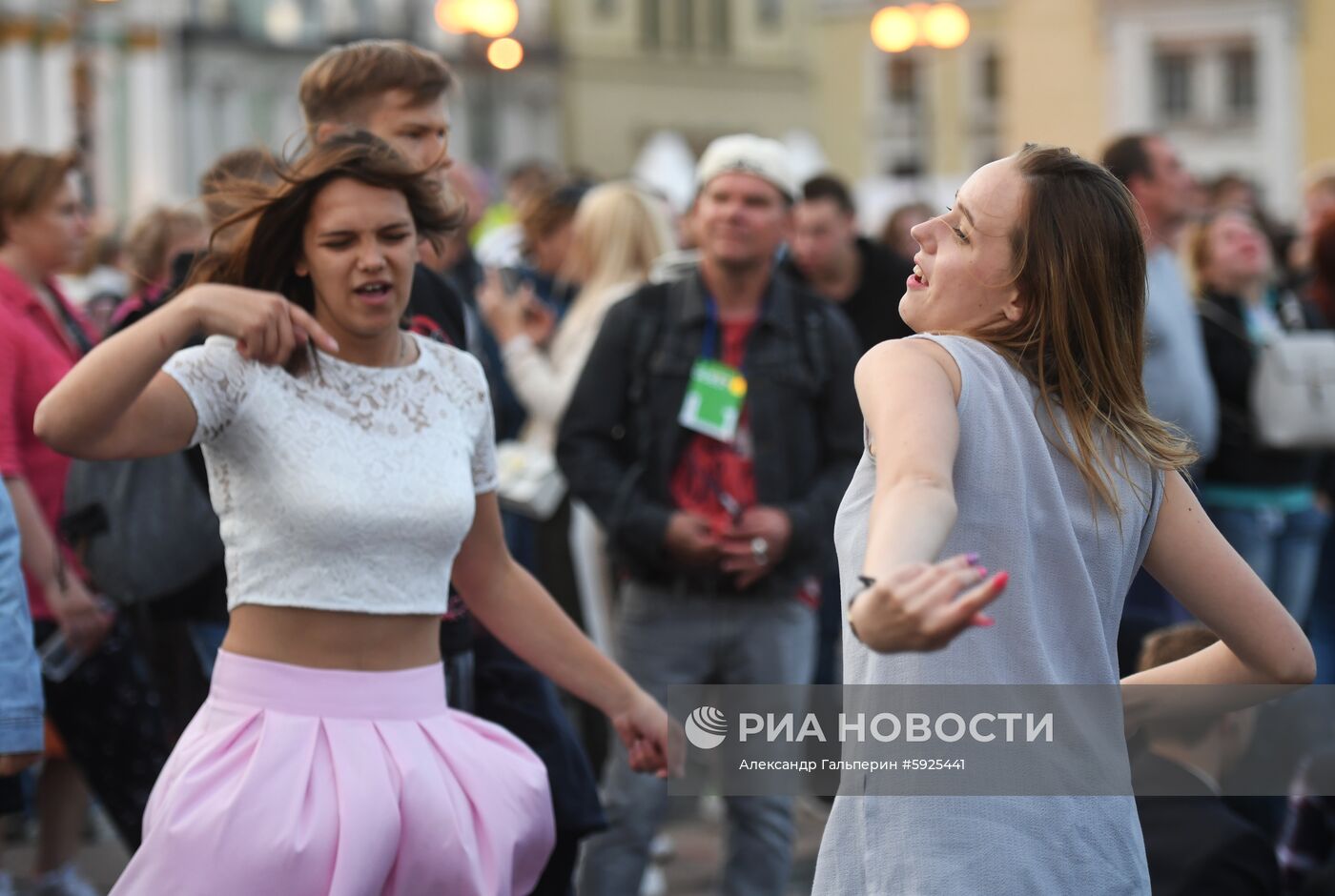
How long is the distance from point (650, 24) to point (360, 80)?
5811 centimetres

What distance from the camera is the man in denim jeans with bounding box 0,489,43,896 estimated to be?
3.66 m

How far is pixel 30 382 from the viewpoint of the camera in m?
5.27

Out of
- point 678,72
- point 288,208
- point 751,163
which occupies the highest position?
point 678,72

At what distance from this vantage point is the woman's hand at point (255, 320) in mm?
3213

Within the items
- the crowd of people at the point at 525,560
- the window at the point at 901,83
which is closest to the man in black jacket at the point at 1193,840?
the crowd of people at the point at 525,560

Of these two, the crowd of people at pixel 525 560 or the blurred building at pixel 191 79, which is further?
the blurred building at pixel 191 79

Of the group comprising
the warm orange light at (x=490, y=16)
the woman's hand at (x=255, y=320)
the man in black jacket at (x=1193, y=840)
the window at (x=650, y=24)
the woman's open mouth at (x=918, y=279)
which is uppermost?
the window at (x=650, y=24)

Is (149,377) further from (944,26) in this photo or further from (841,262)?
(944,26)

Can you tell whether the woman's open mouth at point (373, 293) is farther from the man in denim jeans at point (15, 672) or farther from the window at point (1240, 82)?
the window at point (1240, 82)

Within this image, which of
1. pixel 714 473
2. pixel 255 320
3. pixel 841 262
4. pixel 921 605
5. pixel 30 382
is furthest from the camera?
pixel 841 262

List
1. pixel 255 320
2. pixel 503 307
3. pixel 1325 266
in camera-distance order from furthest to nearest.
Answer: pixel 1325 266 → pixel 503 307 → pixel 255 320

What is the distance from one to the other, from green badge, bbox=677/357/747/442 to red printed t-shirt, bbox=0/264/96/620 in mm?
1688

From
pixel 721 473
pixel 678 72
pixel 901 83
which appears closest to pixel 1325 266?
pixel 721 473

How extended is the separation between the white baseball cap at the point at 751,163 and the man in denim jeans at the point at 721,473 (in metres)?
0.10
